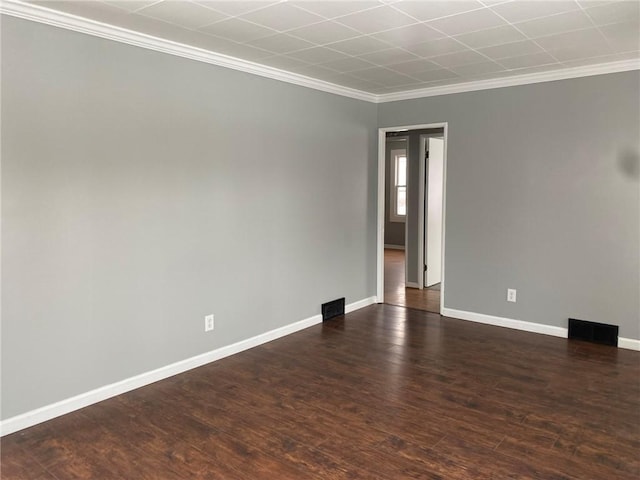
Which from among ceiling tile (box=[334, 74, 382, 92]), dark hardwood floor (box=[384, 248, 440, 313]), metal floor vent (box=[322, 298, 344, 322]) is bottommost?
dark hardwood floor (box=[384, 248, 440, 313])

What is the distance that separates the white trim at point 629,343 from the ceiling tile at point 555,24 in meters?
2.67

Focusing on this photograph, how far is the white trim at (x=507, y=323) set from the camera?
4.51 m

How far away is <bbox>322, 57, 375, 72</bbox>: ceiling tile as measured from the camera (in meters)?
3.86

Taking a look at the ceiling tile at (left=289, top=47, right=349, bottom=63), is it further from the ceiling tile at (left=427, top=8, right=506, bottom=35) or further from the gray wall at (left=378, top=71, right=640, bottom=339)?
the gray wall at (left=378, top=71, right=640, bottom=339)

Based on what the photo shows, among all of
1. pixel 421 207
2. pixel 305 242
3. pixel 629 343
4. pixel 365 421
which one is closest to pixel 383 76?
pixel 305 242

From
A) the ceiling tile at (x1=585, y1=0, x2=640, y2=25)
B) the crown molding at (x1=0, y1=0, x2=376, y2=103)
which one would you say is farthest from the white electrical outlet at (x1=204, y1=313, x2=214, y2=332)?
the ceiling tile at (x1=585, y1=0, x2=640, y2=25)

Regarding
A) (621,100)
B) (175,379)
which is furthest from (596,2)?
(175,379)

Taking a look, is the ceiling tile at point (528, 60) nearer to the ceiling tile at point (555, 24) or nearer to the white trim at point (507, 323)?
the ceiling tile at point (555, 24)

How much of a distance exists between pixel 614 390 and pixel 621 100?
94.7 inches

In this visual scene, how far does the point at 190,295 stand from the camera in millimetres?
3650

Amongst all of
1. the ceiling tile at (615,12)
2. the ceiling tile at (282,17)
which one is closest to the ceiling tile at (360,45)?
the ceiling tile at (282,17)

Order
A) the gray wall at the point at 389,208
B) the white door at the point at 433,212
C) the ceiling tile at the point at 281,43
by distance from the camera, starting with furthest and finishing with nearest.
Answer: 1. the gray wall at the point at 389,208
2. the white door at the point at 433,212
3. the ceiling tile at the point at 281,43

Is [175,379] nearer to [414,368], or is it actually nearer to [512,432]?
[414,368]

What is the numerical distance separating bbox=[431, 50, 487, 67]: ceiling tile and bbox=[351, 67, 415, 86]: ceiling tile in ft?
1.62
